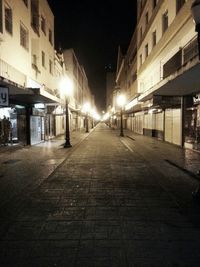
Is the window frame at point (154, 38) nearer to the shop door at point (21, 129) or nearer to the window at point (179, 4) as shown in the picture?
the window at point (179, 4)

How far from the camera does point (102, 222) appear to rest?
5262 mm

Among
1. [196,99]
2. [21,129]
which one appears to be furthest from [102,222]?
[21,129]

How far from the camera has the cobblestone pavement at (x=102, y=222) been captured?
3924 mm

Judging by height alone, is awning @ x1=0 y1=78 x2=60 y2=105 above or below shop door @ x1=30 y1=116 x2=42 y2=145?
above

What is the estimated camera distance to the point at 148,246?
425cm

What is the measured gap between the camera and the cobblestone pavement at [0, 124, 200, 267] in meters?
3.92

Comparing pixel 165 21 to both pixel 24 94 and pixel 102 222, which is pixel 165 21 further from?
pixel 102 222

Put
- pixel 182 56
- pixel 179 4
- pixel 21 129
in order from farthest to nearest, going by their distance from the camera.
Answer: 1. pixel 21 129
2. pixel 179 4
3. pixel 182 56

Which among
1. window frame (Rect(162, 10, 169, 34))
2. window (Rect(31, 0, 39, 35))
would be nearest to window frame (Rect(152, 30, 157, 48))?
window frame (Rect(162, 10, 169, 34))

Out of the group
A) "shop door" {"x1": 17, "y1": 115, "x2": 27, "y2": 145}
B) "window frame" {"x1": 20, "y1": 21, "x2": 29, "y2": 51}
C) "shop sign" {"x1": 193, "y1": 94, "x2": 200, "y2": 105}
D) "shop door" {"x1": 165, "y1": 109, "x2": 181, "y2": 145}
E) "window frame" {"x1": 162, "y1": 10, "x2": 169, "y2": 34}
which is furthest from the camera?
"window frame" {"x1": 162, "y1": 10, "x2": 169, "y2": 34}

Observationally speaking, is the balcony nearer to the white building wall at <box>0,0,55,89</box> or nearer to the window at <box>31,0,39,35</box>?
the white building wall at <box>0,0,55,89</box>

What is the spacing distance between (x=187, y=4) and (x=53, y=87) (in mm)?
17802

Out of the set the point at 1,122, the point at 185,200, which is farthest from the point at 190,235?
the point at 1,122

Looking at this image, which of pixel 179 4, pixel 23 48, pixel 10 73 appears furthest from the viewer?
pixel 23 48
